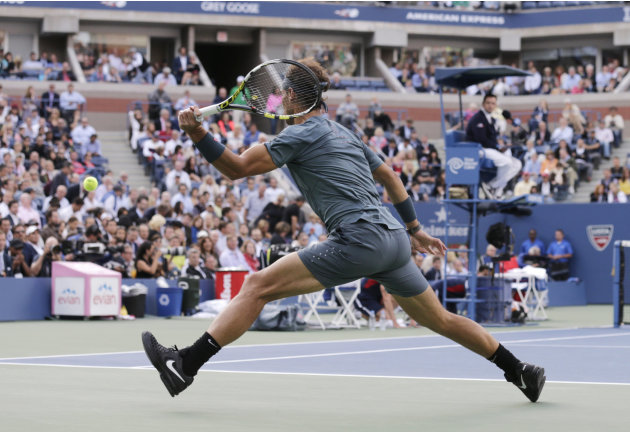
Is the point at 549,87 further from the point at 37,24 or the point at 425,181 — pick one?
the point at 37,24

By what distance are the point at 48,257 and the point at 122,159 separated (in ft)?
35.9

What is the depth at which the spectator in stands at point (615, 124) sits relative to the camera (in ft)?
108

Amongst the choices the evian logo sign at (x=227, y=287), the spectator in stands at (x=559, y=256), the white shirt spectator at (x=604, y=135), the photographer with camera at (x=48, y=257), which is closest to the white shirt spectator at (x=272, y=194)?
the evian logo sign at (x=227, y=287)

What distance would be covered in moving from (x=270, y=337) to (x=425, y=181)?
14469 millimetres

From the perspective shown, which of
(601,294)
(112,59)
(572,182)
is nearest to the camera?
(601,294)

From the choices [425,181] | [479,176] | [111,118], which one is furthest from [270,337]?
[111,118]

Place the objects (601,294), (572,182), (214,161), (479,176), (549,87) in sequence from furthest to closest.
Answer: (549,87)
(572,182)
(601,294)
(479,176)
(214,161)

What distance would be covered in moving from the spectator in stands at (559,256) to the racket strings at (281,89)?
18.0 m

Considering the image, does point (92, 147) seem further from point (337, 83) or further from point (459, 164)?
point (459, 164)

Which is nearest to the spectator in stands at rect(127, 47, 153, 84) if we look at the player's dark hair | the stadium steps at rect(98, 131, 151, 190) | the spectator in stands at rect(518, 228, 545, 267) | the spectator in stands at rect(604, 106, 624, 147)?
the stadium steps at rect(98, 131, 151, 190)

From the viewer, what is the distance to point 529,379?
6461mm

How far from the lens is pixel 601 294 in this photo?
23.5 m

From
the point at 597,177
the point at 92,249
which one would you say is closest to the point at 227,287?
the point at 92,249

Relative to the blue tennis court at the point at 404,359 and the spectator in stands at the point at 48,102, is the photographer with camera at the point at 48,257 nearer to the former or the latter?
the blue tennis court at the point at 404,359
